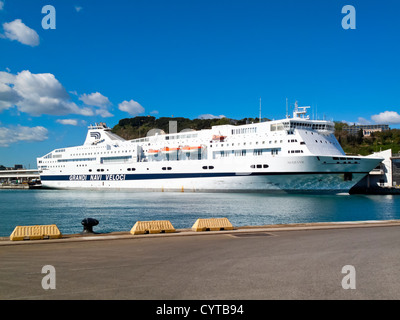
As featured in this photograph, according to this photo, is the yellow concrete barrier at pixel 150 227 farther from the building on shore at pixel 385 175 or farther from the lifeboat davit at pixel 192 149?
the building on shore at pixel 385 175

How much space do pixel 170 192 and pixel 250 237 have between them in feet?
127

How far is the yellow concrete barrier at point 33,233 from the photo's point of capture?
455 inches

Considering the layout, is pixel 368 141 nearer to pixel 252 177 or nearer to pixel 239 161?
pixel 239 161

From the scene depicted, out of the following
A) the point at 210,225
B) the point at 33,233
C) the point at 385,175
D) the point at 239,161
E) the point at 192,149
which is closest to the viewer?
the point at 33,233

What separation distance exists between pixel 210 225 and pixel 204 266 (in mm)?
5962

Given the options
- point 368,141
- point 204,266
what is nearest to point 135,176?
point 204,266

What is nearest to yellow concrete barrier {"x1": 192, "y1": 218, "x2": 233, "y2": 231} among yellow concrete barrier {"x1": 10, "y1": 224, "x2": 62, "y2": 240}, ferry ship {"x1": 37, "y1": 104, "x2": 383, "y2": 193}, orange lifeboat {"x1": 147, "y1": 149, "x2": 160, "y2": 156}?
yellow concrete barrier {"x1": 10, "y1": 224, "x2": 62, "y2": 240}

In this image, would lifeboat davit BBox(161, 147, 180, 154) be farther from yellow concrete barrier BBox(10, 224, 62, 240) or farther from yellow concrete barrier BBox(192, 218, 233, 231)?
yellow concrete barrier BBox(10, 224, 62, 240)

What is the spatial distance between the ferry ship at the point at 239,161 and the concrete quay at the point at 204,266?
2829 centimetres

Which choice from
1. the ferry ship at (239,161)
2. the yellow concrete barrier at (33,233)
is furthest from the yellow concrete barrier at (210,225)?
the ferry ship at (239,161)

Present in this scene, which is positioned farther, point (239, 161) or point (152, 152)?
point (152, 152)

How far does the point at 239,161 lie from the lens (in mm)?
43562
